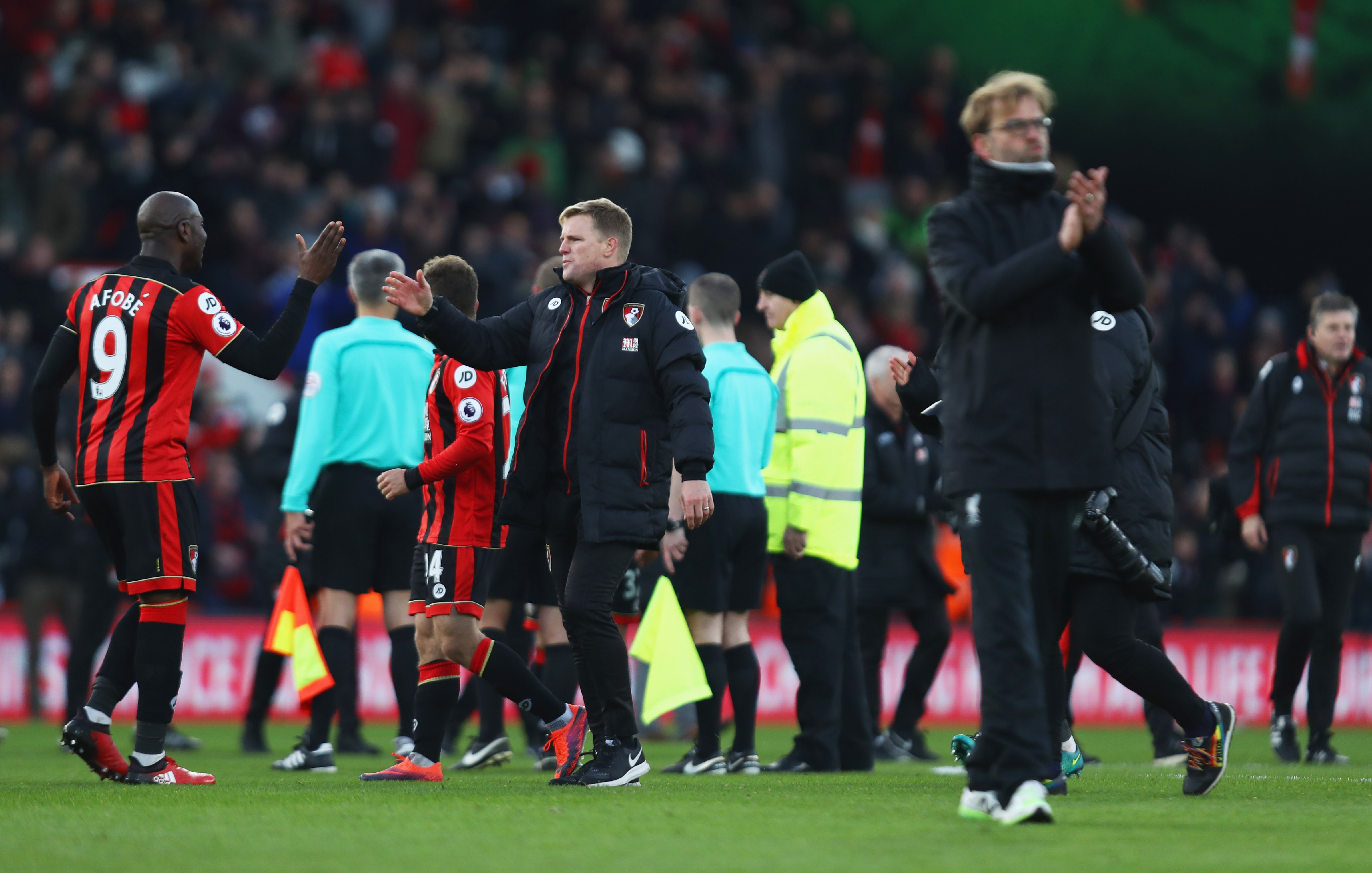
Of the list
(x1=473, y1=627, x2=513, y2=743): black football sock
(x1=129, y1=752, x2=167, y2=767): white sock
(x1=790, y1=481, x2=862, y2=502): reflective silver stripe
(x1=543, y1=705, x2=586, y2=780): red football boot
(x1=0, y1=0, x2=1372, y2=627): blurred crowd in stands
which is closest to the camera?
(x1=129, y1=752, x2=167, y2=767): white sock

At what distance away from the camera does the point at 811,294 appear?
27.3 feet

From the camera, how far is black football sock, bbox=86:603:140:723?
21.8ft

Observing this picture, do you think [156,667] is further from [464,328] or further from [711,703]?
[711,703]

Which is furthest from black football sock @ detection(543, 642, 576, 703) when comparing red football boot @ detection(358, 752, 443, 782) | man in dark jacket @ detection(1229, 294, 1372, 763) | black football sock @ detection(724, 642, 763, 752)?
man in dark jacket @ detection(1229, 294, 1372, 763)

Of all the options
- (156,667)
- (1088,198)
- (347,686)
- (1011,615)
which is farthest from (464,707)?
(1088,198)

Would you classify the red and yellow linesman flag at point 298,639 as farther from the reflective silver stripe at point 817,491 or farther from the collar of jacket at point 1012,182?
the collar of jacket at point 1012,182

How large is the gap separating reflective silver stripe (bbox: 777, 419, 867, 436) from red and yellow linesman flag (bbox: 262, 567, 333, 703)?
8.62 ft

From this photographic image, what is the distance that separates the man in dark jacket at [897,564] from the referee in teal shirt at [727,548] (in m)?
1.53

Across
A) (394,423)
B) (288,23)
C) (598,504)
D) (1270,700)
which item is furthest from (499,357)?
(288,23)

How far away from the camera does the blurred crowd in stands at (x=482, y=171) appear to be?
A: 593 inches

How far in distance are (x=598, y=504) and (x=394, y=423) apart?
2.31 meters

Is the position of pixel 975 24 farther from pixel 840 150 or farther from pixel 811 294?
pixel 811 294

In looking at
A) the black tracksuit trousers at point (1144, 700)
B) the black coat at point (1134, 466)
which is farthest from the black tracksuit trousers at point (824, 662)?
the black coat at point (1134, 466)

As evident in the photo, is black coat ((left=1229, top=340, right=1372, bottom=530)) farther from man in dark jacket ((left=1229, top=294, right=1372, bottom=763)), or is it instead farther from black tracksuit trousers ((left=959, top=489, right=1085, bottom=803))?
black tracksuit trousers ((left=959, top=489, right=1085, bottom=803))
